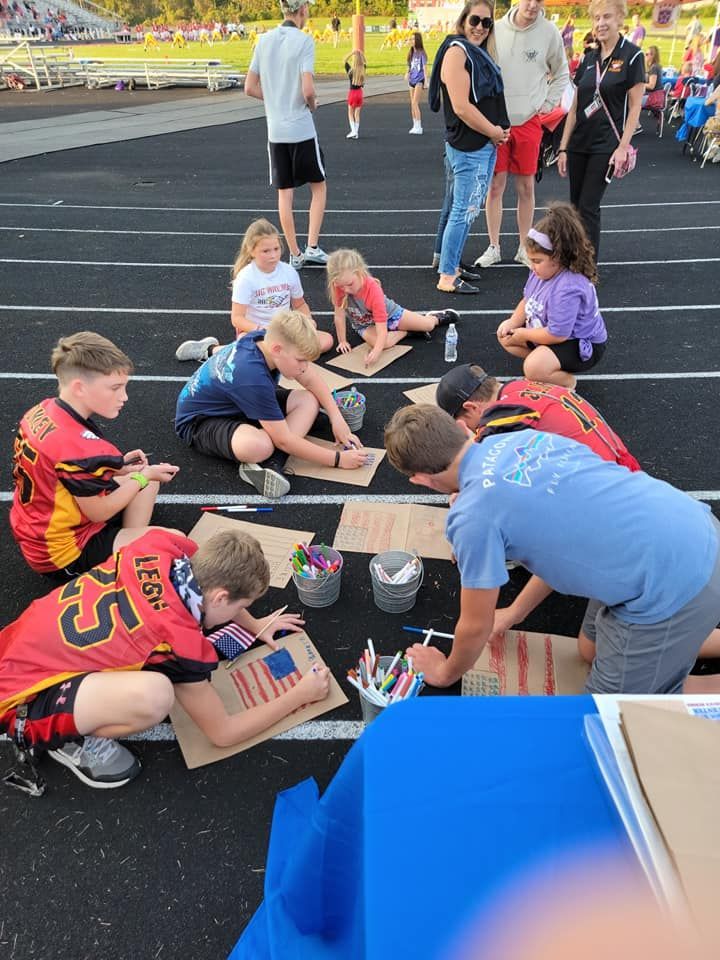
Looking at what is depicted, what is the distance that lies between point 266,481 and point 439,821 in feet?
9.22

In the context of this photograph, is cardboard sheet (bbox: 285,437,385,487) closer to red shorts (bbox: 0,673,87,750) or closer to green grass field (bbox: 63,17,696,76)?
red shorts (bbox: 0,673,87,750)

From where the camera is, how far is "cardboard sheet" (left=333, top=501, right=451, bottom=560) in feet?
11.1

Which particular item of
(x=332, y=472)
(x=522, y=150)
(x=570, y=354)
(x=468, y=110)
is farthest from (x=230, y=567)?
(x=522, y=150)

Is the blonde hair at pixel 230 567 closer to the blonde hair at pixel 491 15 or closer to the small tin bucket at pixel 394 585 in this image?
the small tin bucket at pixel 394 585

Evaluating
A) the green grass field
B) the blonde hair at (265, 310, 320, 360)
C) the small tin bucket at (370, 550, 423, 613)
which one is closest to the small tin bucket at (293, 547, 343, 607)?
the small tin bucket at (370, 550, 423, 613)

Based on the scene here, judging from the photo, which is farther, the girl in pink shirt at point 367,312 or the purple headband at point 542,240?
the girl in pink shirt at point 367,312

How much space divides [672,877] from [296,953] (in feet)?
3.01

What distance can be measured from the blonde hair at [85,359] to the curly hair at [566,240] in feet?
8.64

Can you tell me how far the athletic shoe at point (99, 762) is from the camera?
2.37 meters

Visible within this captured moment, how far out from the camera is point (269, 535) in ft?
11.4

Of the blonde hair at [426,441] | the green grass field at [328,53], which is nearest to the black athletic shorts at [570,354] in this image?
the blonde hair at [426,441]

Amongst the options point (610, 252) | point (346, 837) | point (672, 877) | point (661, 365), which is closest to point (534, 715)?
point (672, 877)

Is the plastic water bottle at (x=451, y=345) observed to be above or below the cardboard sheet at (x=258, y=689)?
above

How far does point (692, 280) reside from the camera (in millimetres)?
6660
